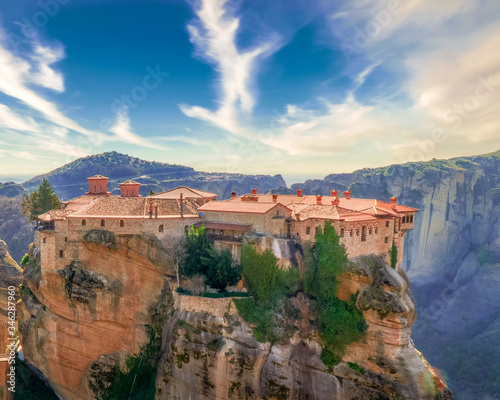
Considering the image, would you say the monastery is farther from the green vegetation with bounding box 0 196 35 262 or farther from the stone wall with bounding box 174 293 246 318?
the green vegetation with bounding box 0 196 35 262

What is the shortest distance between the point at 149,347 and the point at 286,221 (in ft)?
45.4

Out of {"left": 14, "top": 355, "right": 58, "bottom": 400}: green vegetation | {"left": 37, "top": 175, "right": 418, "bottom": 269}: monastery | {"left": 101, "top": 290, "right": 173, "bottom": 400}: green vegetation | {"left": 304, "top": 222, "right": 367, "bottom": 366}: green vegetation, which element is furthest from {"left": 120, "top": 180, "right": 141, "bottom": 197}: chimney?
{"left": 304, "top": 222, "right": 367, "bottom": 366}: green vegetation

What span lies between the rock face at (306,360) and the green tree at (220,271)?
6.58ft

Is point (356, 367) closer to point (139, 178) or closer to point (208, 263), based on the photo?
point (208, 263)

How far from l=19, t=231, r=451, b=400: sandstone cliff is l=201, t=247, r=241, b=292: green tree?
1.31 meters

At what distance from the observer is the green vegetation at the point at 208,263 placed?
81.3ft

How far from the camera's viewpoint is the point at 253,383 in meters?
23.3

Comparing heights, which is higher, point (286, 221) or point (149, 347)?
point (286, 221)

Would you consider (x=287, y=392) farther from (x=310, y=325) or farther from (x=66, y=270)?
(x=66, y=270)

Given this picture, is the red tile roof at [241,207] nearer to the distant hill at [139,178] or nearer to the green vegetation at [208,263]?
the green vegetation at [208,263]

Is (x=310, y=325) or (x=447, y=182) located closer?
(x=310, y=325)

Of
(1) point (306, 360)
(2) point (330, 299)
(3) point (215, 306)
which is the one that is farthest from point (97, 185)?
(1) point (306, 360)

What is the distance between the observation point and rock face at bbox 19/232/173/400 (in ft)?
87.9

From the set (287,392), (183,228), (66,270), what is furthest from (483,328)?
(66,270)
